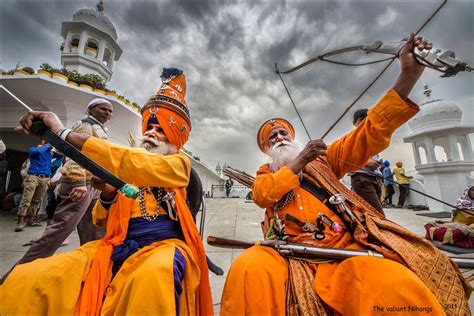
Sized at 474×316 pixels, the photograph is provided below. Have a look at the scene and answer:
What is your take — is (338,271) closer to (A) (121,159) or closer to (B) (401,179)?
(A) (121,159)

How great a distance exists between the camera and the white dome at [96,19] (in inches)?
367

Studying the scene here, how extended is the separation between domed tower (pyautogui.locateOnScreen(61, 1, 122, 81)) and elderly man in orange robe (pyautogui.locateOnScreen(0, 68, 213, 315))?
9.24 metres

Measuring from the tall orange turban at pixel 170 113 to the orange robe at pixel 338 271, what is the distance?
29.3 inches

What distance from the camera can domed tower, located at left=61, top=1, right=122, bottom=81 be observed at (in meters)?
8.30

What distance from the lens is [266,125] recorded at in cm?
225

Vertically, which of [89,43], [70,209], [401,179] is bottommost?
[70,209]

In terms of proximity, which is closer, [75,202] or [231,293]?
[231,293]

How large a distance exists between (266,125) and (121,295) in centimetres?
183

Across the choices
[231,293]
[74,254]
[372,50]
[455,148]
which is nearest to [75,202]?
[74,254]

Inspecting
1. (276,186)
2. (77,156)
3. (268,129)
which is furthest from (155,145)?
(268,129)

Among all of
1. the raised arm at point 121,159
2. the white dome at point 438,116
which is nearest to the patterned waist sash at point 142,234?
the raised arm at point 121,159

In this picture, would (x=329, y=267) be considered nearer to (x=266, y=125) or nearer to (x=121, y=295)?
(x=121, y=295)

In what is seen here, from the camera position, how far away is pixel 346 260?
3.40 feet

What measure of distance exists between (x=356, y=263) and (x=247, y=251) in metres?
0.55
